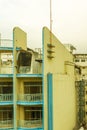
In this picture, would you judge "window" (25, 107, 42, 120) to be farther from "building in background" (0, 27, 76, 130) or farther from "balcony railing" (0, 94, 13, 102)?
"balcony railing" (0, 94, 13, 102)

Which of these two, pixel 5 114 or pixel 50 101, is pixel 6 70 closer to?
pixel 5 114

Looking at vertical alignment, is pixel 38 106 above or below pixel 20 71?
below

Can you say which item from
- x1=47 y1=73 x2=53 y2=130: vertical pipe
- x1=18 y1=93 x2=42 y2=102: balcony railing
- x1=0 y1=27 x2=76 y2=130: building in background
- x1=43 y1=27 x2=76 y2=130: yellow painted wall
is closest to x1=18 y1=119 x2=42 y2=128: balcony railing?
x1=0 y1=27 x2=76 y2=130: building in background

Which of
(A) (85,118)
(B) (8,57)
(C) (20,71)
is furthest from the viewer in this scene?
(A) (85,118)

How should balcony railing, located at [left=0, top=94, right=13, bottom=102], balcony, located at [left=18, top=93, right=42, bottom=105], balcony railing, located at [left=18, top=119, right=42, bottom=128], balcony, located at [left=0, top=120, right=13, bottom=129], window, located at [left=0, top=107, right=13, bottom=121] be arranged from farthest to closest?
window, located at [left=0, top=107, right=13, bottom=121] → balcony railing, located at [left=0, top=94, right=13, bottom=102] → balcony, located at [left=0, top=120, right=13, bottom=129] → balcony railing, located at [left=18, top=119, right=42, bottom=128] → balcony, located at [left=18, top=93, right=42, bottom=105]

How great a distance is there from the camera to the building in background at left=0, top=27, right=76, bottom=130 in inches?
930

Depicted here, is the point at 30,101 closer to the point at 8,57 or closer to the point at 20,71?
the point at 20,71

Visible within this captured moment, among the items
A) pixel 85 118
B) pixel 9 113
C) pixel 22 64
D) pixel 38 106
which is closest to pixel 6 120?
pixel 9 113

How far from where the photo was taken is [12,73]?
25.2 meters

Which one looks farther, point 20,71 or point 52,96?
point 20,71

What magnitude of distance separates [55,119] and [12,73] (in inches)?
Answer: 183

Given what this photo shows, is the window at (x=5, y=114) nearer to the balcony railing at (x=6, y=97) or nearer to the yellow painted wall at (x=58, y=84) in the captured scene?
the balcony railing at (x=6, y=97)

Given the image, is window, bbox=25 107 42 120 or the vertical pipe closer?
the vertical pipe

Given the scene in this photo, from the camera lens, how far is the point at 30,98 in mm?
24906
